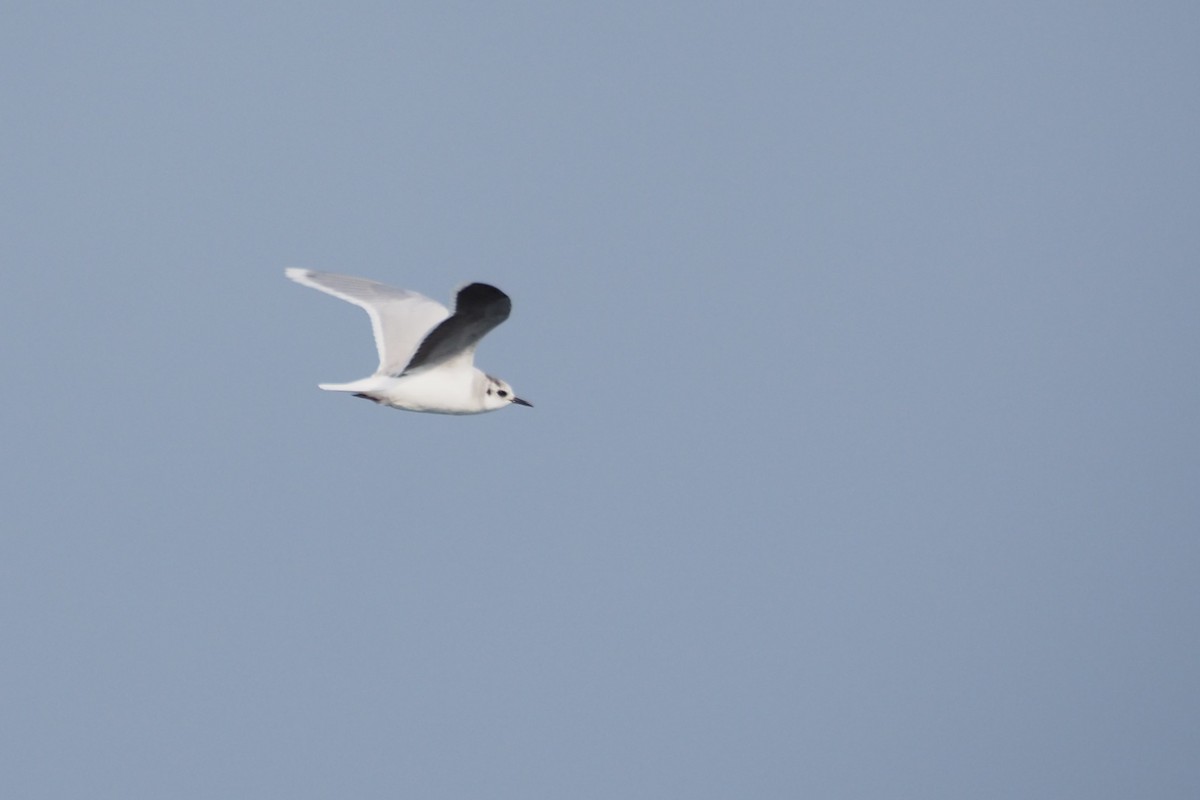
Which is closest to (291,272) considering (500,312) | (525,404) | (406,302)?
(406,302)

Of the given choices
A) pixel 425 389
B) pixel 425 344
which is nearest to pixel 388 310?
pixel 425 389

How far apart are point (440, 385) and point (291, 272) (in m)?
3.61

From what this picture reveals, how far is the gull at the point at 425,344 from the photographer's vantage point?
16.6m

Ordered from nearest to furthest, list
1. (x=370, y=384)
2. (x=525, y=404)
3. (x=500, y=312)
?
(x=500, y=312) → (x=370, y=384) → (x=525, y=404)

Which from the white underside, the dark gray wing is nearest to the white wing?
the white underside

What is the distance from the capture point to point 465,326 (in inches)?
666

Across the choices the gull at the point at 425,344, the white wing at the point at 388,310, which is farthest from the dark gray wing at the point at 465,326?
the white wing at the point at 388,310

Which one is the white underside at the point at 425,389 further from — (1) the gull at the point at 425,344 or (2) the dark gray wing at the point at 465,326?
(2) the dark gray wing at the point at 465,326

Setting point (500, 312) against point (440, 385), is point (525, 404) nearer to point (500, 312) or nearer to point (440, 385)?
point (440, 385)

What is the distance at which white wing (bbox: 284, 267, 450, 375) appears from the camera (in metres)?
19.5

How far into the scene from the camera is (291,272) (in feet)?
68.9

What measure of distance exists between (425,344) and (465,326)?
52 cm

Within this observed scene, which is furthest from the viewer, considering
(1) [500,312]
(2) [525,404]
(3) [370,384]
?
(2) [525,404]

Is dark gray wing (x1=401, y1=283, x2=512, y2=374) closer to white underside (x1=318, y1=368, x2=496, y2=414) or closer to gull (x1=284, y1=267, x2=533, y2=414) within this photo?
gull (x1=284, y1=267, x2=533, y2=414)
